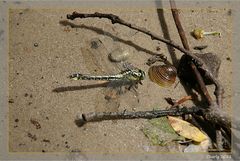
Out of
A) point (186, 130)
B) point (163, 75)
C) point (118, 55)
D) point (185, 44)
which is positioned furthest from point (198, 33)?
point (186, 130)

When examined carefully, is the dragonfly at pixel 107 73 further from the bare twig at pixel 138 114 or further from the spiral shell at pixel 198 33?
the spiral shell at pixel 198 33

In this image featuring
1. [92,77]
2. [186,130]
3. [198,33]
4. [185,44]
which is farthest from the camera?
[198,33]

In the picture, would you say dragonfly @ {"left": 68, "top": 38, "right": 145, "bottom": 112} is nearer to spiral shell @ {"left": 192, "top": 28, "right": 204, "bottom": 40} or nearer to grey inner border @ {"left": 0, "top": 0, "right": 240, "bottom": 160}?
grey inner border @ {"left": 0, "top": 0, "right": 240, "bottom": 160}

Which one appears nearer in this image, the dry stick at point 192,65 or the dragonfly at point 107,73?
the dry stick at point 192,65

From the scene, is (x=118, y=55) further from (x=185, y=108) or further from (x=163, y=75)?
(x=185, y=108)

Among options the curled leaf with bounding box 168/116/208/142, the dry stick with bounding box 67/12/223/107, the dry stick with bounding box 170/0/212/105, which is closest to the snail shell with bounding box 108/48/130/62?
the dry stick with bounding box 67/12/223/107

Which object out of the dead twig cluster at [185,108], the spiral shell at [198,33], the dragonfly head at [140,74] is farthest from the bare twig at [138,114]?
the spiral shell at [198,33]
